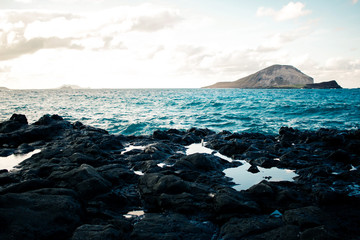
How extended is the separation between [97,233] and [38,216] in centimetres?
134

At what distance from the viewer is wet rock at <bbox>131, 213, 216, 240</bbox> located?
4.09 m

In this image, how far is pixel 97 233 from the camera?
3771 millimetres

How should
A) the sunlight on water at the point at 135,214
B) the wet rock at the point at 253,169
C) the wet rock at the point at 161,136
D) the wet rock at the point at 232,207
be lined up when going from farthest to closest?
the wet rock at the point at 161,136 < the wet rock at the point at 253,169 < the sunlight on water at the point at 135,214 < the wet rock at the point at 232,207

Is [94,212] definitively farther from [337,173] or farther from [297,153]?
[297,153]

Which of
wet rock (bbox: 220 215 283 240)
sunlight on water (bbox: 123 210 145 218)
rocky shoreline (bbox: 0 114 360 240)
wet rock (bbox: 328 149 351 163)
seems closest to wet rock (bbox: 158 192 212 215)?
rocky shoreline (bbox: 0 114 360 240)

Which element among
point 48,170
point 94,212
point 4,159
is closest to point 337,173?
point 94,212

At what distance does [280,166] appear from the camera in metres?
8.57

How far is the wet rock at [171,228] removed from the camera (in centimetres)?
409

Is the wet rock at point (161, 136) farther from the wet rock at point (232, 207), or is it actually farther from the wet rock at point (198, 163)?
the wet rock at point (232, 207)

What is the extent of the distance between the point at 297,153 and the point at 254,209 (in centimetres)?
611

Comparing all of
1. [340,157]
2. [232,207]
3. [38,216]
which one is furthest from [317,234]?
[340,157]

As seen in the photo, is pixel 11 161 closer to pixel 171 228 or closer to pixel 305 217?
pixel 171 228

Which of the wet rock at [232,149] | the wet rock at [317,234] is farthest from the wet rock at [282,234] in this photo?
the wet rock at [232,149]

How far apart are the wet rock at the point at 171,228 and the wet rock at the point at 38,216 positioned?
1297mm
